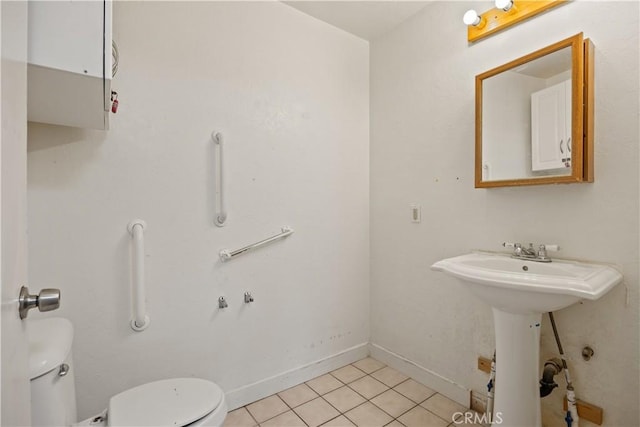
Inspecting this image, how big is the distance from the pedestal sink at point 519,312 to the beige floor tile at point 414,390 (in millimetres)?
543

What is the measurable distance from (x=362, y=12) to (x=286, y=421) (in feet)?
8.14

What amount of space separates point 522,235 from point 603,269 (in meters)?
0.34

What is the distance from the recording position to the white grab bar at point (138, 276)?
1390mm

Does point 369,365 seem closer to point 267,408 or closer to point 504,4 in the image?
point 267,408

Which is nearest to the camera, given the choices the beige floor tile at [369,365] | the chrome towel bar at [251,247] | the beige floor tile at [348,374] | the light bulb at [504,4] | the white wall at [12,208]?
the white wall at [12,208]

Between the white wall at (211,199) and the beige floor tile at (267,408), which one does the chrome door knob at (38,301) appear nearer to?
the white wall at (211,199)

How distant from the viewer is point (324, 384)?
1954mm

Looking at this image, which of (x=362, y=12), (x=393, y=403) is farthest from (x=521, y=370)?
(x=362, y=12)

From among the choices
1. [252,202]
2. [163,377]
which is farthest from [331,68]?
[163,377]


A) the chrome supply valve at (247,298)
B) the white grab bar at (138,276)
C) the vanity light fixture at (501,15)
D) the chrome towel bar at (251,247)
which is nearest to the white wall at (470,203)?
the vanity light fixture at (501,15)

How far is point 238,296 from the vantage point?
173 cm

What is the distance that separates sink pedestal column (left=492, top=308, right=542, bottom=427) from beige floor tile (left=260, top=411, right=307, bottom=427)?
96 centimetres

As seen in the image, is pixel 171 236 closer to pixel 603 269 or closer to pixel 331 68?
pixel 331 68

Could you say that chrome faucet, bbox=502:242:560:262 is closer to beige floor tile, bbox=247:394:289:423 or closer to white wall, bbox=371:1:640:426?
white wall, bbox=371:1:640:426
